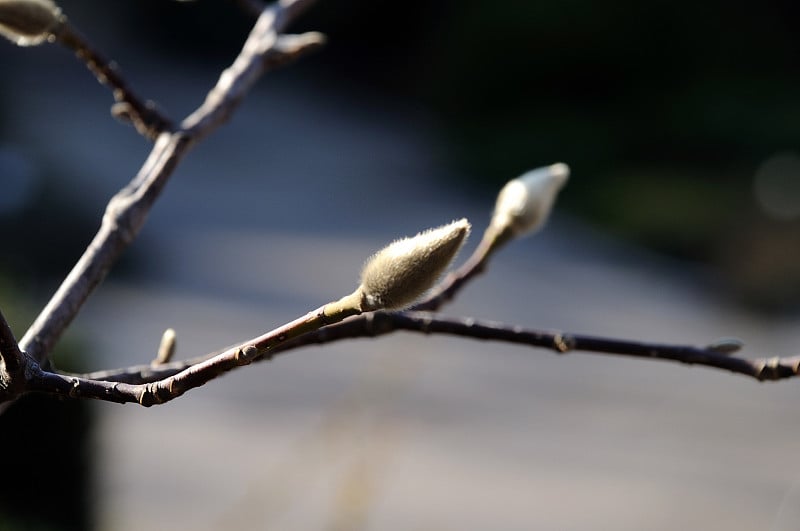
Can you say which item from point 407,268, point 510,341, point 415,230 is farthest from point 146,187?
point 415,230

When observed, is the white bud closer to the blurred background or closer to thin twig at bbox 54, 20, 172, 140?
thin twig at bbox 54, 20, 172, 140

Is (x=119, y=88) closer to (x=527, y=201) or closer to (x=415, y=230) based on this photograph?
(x=527, y=201)

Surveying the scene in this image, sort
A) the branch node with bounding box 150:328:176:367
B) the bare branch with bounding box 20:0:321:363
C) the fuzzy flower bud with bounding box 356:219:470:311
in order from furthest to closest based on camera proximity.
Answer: the branch node with bounding box 150:328:176:367, the bare branch with bounding box 20:0:321:363, the fuzzy flower bud with bounding box 356:219:470:311

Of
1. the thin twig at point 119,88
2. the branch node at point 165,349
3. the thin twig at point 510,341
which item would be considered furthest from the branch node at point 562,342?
the thin twig at point 119,88

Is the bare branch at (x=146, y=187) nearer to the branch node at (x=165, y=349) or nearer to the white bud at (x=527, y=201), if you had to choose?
the branch node at (x=165, y=349)

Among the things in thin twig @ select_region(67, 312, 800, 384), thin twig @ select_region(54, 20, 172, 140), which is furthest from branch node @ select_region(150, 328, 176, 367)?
thin twig @ select_region(54, 20, 172, 140)

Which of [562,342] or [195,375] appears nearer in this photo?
[195,375]

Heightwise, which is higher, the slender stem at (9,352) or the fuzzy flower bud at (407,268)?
the fuzzy flower bud at (407,268)
